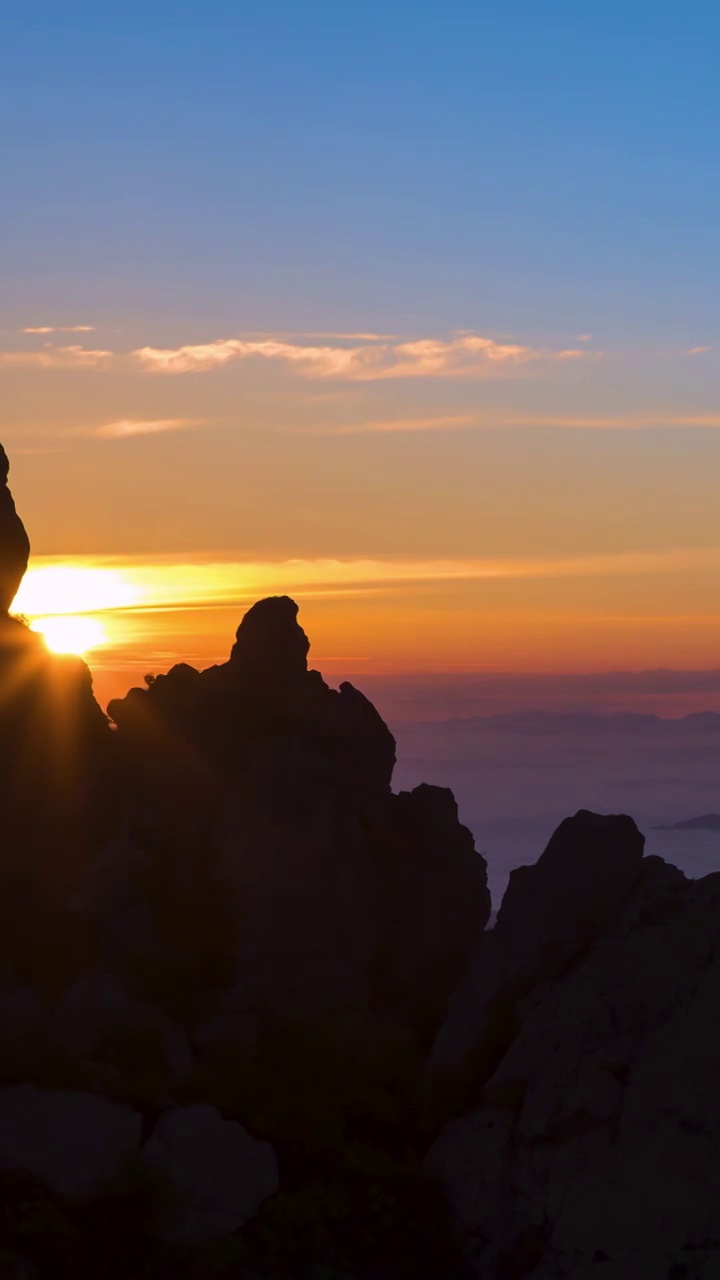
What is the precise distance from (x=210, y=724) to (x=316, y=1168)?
14068 mm

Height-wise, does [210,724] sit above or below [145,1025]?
above

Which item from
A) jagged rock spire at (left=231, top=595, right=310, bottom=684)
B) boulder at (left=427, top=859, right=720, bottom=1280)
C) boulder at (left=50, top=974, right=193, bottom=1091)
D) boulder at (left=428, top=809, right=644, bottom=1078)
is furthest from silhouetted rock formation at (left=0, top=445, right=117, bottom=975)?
boulder at (left=427, top=859, right=720, bottom=1280)

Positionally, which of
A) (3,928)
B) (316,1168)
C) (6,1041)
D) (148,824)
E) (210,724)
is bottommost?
(316,1168)

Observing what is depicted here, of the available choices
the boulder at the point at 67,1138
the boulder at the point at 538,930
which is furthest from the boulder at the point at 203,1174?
the boulder at the point at 538,930

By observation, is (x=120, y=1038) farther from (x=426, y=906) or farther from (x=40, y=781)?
(x=426, y=906)

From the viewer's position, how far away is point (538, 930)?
40.8m

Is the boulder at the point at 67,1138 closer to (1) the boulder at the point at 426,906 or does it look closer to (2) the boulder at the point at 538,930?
(2) the boulder at the point at 538,930

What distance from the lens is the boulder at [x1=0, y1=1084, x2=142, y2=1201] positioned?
117 feet

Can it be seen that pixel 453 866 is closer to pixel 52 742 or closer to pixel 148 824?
pixel 148 824

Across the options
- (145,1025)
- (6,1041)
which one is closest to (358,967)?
(145,1025)

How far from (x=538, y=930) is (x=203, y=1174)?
11.2 m

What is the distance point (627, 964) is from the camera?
123ft

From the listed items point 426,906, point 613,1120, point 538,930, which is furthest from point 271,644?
point 613,1120

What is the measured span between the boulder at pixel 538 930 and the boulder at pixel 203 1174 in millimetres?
5947
